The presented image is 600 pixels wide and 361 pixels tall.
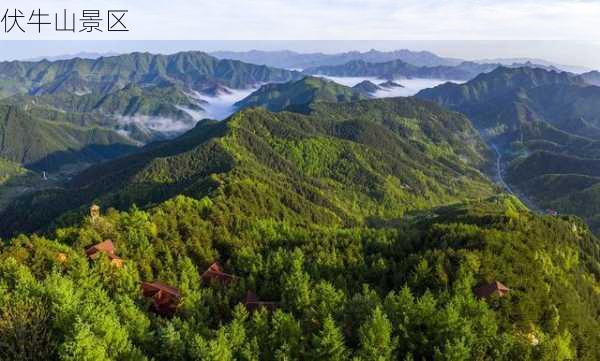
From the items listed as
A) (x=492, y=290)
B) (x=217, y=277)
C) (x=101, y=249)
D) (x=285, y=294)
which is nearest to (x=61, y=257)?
(x=101, y=249)

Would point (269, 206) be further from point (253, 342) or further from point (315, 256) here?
point (253, 342)

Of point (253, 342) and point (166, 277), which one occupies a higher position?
point (253, 342)

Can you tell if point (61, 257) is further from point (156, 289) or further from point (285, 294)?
point (285, 294)

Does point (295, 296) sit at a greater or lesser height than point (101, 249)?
greater

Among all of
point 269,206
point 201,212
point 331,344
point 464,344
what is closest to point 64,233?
point 201,212

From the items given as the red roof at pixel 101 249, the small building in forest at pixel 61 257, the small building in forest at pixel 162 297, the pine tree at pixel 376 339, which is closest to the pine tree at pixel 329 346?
the pine tree at pixel 376 339

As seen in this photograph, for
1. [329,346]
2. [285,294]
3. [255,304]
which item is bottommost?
[255,304]

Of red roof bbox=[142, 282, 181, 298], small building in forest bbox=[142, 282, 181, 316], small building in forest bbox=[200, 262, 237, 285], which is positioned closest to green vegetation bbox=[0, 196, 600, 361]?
red roof bbox=[142, 282, 181, 298]
